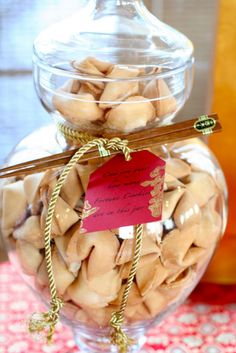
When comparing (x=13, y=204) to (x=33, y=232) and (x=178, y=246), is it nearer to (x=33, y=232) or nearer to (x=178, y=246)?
(x=33, y=232)

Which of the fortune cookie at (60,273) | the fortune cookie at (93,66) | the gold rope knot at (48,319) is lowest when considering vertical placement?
the gold rope knot at (48,319)

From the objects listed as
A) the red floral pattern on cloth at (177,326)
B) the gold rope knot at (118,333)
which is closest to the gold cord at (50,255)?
the gold rope knot at (118,333)

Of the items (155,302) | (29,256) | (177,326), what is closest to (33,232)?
(29,256)

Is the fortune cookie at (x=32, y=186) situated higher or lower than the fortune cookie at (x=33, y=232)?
higher

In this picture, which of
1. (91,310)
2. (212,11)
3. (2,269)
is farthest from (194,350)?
(212,11)

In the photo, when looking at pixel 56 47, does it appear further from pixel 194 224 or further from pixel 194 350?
pixel 194 350

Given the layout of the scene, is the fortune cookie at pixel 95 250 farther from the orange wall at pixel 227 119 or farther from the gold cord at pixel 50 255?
the orange wall at pixel 227 119
